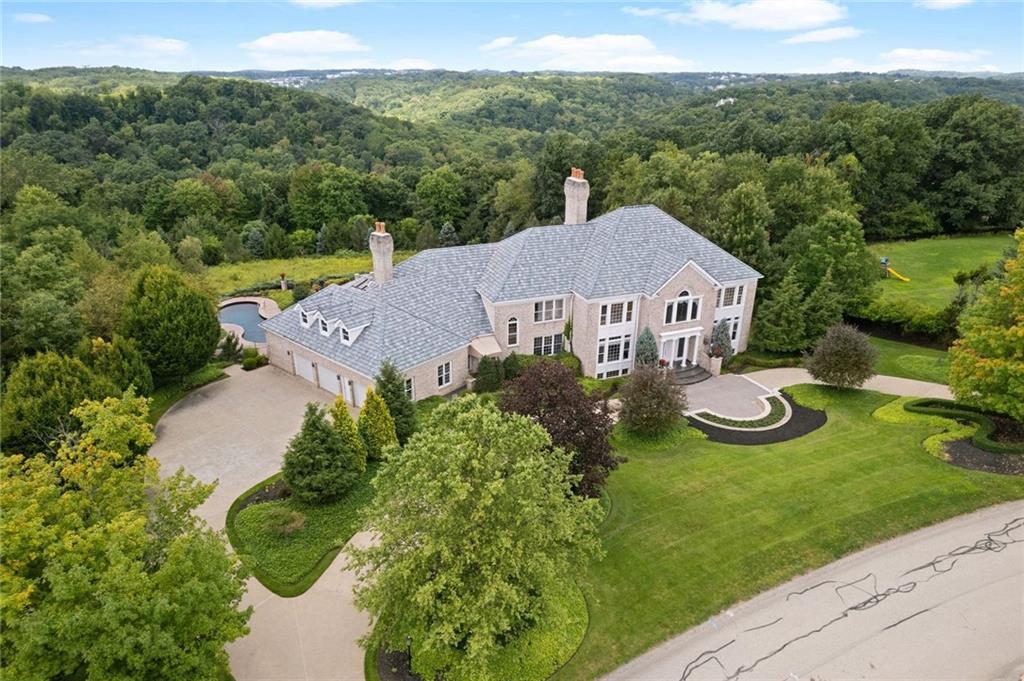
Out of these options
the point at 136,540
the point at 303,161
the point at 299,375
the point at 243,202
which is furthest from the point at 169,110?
the point at 136,540

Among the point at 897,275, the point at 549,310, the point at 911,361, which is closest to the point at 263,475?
the point at 549,310

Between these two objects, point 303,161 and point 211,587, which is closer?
point 211,587

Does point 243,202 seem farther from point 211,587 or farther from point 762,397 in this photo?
point 211,587

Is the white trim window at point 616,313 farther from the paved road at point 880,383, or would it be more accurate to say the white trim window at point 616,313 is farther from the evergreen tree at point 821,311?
the evergreen tree at point 821,311

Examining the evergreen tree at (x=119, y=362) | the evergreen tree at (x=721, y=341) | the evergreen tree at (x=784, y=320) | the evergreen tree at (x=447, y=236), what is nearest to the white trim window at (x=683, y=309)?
the evergreen tree at (x=721, y=341)

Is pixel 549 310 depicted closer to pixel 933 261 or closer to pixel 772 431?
pixel 772 431
